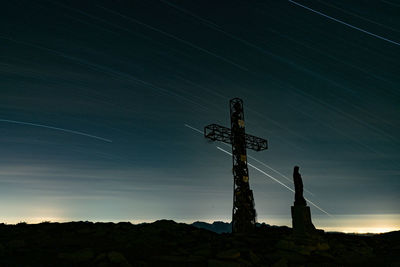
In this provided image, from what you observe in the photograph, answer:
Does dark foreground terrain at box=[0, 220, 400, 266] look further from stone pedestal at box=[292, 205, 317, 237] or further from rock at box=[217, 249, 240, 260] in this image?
stone pedestal at box=[292, 205, 317, 237]

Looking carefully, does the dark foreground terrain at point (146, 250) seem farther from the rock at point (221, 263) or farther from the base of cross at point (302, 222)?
the base of cross at point (302, 222)

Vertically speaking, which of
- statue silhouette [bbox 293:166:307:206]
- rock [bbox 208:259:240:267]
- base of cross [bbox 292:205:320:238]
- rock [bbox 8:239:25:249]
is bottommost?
rock [bbox 208:259:240:267]

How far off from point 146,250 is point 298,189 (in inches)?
461

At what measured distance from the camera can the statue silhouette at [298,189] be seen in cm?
1915

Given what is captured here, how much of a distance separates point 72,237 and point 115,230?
2.59 metres

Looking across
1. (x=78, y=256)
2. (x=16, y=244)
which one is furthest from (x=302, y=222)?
(x=16, y=244)

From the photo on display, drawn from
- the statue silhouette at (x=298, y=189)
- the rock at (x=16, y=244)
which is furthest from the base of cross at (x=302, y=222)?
the rock at (x=16, y=244)

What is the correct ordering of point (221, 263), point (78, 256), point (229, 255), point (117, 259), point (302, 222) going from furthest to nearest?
point (302, 222), point (229, 255), point (221, 263), point (78, 256), point (117, 259)

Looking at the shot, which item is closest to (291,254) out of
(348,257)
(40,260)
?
(348,257)

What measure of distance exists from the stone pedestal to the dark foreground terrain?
1210mm

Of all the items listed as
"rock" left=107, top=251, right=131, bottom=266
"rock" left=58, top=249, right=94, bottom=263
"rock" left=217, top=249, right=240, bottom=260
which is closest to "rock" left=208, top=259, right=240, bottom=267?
"rock" left=217, top=249, right=240, bottom=260

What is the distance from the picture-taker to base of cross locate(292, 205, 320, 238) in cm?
1777

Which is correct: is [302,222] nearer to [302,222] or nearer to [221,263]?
[302,222]

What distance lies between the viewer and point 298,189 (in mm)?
19516
